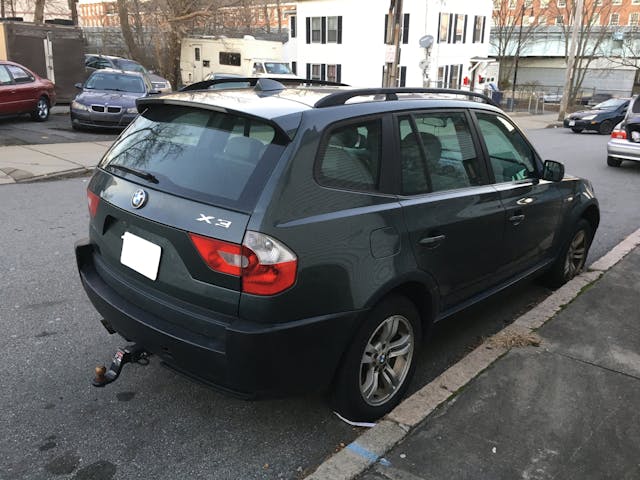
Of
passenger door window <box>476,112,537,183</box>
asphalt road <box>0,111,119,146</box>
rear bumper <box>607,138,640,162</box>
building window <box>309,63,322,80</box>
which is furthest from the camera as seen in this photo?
building window <box>309,63,322,80</box>

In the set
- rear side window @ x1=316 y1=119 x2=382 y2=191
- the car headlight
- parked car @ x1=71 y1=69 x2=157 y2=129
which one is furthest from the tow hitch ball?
the car headlight

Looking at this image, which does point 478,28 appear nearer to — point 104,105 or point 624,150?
point 624,150

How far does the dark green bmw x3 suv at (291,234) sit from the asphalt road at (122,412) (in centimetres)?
39

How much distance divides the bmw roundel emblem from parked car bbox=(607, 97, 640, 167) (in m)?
12.4

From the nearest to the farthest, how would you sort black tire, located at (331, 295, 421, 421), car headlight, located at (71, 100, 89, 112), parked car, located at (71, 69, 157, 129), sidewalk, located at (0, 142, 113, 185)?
black tire, located at (331, 295, 421, 421)
sidewalk, located at (0, 142, 113, 185)
parked car, located at (71, 69, 157, 129)
car headlight, located at (71, 100, 89, 112)

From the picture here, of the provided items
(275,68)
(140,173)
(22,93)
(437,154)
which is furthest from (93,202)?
(275,68)

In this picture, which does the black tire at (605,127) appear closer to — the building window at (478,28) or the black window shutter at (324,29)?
the building window at (478,28)

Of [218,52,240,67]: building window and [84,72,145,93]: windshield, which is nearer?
[84,72,145,93]: windshield

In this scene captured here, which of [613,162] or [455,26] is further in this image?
[455,26]

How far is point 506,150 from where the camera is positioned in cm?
409

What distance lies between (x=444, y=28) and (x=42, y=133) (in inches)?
1211

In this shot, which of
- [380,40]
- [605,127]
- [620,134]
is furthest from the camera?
[380,40]

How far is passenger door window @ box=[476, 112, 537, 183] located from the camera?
3.87 meters

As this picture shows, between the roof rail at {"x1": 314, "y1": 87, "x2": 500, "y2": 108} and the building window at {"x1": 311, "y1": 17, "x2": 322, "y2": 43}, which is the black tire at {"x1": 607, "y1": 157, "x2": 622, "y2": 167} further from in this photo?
the building window at {"x1": 311, "y1": 17, "x2": 322, "y2": 43}
